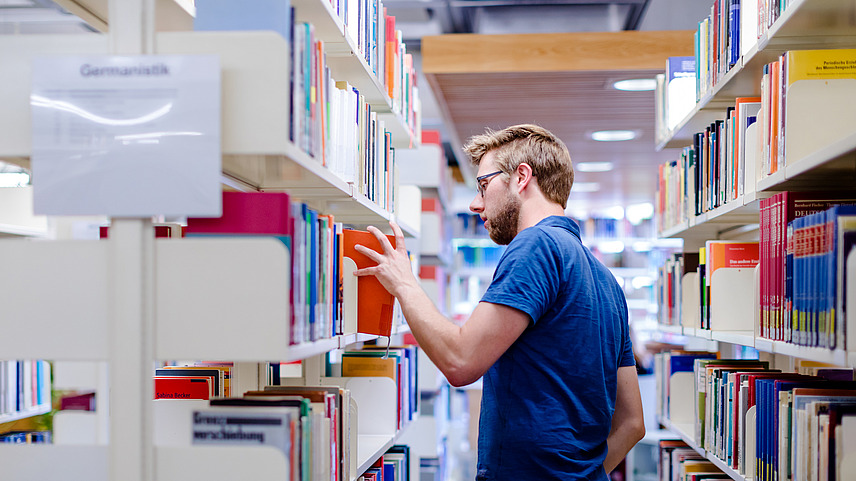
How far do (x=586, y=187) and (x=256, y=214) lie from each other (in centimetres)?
764

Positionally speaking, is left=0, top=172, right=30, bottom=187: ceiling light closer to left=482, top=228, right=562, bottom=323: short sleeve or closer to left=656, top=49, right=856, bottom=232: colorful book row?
left=482, top=228, right=562, bottom=323: short sleeve

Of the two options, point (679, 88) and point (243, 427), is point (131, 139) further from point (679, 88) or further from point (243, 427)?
point (679, 88)

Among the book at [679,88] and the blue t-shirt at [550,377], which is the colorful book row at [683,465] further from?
the book at [679,88]

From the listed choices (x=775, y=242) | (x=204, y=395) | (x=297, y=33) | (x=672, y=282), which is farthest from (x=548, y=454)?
(x=672, y=282)

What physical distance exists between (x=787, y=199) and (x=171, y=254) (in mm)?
1387

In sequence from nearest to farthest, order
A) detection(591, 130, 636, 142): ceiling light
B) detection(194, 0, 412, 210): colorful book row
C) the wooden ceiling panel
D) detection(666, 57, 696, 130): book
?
detection(194, 0, 412, 210): colorful book row, detection(666, 57, 696, 130): book, the wooden ceiling panel, detection(591, 130, 636, 142): ceiling light

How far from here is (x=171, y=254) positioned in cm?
130

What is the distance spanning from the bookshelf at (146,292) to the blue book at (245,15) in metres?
0.08

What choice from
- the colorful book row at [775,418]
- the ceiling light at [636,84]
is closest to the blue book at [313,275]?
the colorful book row at [775,418]

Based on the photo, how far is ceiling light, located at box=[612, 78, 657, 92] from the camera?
4.32 m

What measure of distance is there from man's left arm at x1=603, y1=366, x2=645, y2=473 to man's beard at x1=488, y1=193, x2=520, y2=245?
484mm

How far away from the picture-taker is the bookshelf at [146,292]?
1289 millimetres

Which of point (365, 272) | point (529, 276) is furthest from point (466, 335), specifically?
point (365, 272)

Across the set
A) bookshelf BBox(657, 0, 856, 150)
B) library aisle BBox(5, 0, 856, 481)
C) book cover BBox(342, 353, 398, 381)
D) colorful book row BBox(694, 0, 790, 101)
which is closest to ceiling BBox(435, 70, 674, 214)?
library aisle BBox(5, 0, 856, 481)
